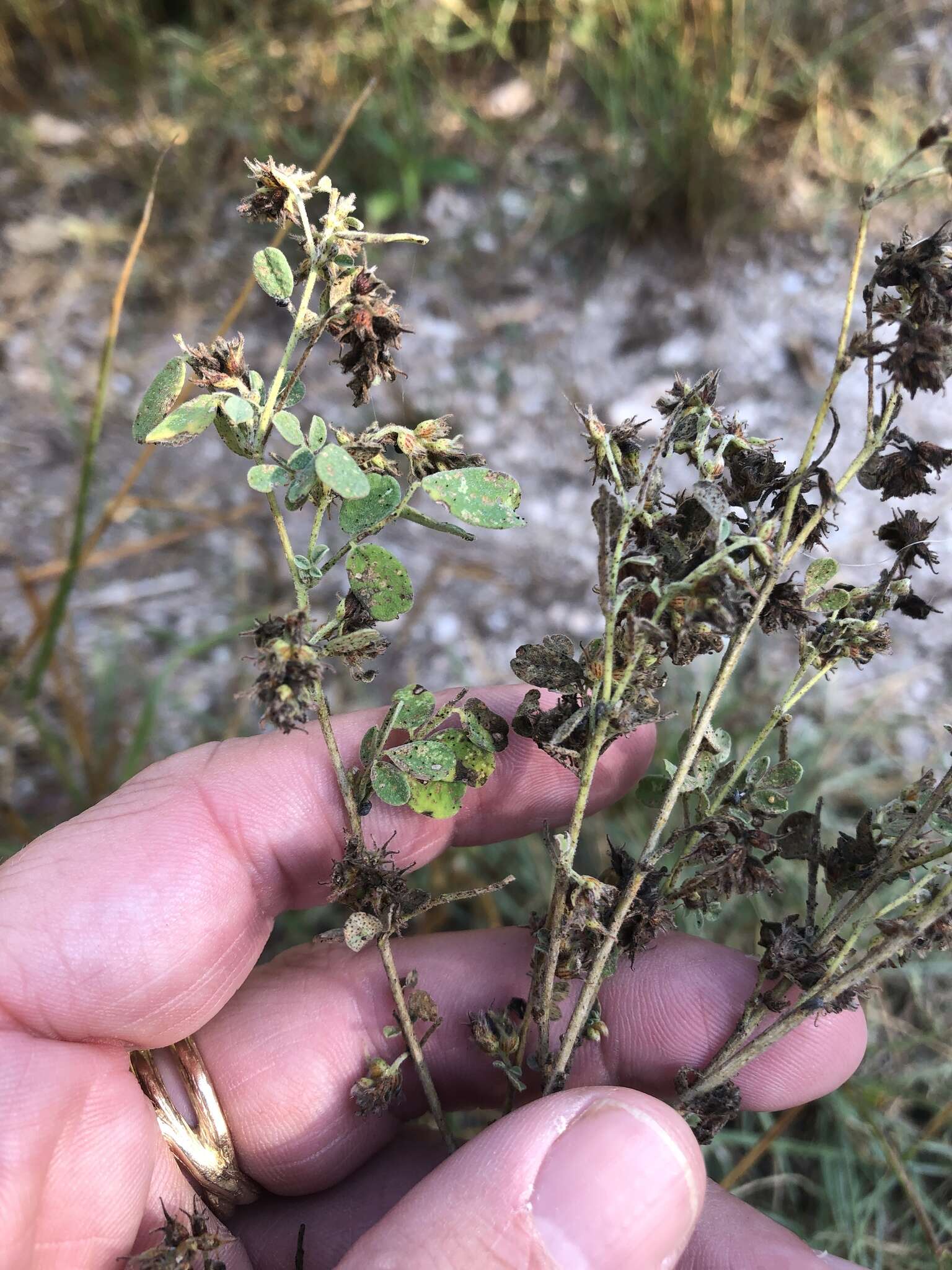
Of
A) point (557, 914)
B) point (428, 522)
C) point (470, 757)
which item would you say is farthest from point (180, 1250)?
point (428, 522)

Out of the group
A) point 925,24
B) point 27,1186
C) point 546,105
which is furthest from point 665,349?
point 27,1186

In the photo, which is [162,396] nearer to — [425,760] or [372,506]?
[372,506]

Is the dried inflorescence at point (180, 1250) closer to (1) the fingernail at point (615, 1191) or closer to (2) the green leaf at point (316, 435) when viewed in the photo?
(1) the fingernail at point (615, 1191)

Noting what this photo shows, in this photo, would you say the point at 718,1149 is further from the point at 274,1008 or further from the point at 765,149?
the point at 765,149

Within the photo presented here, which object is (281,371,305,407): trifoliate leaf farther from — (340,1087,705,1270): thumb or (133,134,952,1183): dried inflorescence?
(340,1087,705,1270): thumb

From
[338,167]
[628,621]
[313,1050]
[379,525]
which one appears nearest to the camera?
[628,621]

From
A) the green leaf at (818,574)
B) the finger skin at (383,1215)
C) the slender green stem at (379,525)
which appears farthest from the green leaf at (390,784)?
the finger skin at (383,1215)
